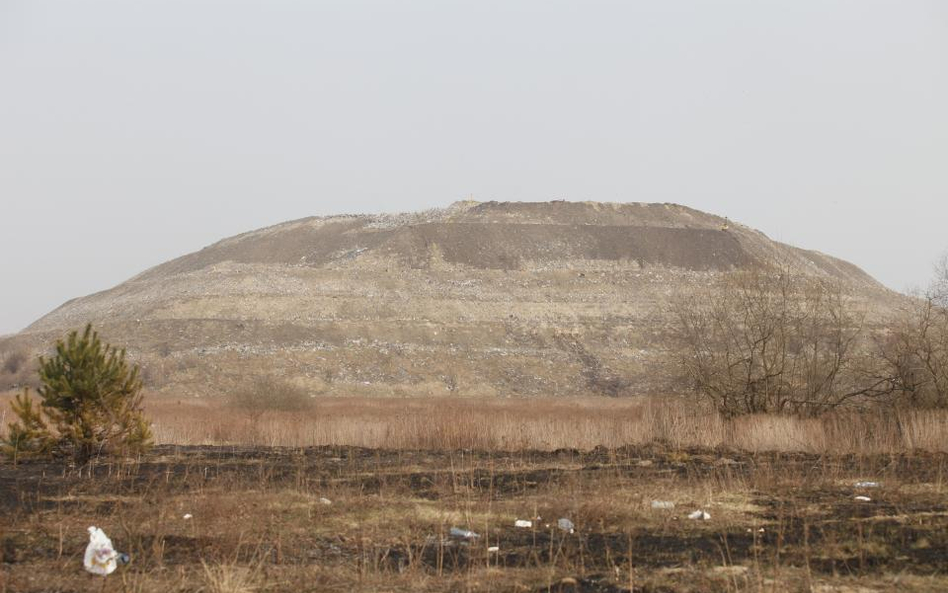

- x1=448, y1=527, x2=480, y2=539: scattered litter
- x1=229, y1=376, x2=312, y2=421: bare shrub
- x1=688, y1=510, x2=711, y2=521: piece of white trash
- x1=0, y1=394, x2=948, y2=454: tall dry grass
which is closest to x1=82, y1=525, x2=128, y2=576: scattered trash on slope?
x1=448, y1=527, x2=480, y2=539: scattered litter

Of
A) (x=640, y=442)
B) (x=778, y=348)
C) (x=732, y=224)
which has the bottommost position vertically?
(x=640, y=442)

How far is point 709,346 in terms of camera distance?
24891 millimetres

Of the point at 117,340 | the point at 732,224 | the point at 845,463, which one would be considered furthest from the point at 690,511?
the point at 732,224

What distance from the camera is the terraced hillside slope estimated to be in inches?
2205

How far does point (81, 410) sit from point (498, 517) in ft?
29.2

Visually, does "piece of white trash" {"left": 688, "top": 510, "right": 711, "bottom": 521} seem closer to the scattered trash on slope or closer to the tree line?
the scattered trash on slope

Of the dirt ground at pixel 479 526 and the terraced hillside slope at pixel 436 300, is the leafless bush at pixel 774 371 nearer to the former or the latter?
the dirt ground at pixel 479 526

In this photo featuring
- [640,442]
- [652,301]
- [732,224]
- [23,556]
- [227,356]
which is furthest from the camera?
[732,224]

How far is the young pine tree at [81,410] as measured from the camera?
14891 millimetres

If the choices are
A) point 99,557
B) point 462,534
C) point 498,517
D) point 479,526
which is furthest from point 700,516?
point 99,557

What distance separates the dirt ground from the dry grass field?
0.10 ft

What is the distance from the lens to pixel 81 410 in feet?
49.4

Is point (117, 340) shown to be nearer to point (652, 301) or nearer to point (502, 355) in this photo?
point (502, 355)

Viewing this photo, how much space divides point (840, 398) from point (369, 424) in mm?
11752
